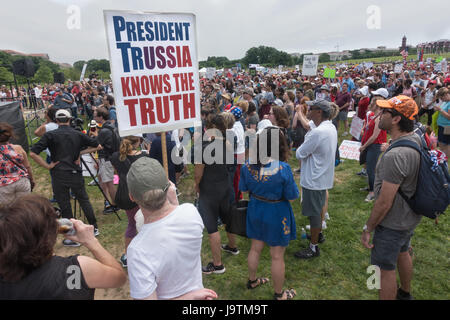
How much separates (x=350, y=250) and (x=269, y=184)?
2.19m

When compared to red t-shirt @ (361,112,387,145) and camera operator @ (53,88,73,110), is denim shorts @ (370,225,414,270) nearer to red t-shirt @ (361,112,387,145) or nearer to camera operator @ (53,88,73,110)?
red t-shirt @ (361,112,387,145)

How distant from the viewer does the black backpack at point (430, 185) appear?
229cm

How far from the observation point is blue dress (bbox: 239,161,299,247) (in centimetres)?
275

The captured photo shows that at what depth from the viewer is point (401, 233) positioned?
2.47m

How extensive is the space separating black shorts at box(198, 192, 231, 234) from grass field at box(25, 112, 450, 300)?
766 millimetres

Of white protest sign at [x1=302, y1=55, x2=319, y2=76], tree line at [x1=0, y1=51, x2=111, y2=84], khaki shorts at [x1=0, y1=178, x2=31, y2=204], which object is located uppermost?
tree line at [x1=0, y1=51, x2=111, y2=84]

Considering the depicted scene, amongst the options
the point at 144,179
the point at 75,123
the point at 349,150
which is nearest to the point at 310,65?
the point at 349,150

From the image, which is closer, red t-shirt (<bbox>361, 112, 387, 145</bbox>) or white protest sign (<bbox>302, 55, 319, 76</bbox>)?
red t-shirt (<bbox>361, 112, 387, 145</bbox>)

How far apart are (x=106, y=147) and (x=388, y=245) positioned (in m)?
4.19

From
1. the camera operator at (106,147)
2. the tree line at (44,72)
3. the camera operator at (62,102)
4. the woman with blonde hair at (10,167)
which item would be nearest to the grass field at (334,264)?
the camera operator at (106,147)

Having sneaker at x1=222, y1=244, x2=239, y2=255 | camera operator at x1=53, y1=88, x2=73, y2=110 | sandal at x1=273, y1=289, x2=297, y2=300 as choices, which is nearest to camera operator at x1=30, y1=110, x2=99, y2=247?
sneaker at x1=222, y1=244, x2=239, y2=255

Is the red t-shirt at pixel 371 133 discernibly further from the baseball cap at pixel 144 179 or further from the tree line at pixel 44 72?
the tree line at pixel 44 72

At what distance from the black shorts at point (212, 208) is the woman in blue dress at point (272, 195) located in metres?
0.60

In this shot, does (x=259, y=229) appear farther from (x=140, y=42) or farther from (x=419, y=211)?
(x=140, y=42)
